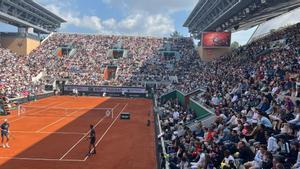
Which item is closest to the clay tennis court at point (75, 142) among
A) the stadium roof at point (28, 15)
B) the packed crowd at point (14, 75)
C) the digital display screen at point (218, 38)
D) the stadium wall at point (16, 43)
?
the packed crowd at point (14, 75)

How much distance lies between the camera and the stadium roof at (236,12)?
36.9 metres

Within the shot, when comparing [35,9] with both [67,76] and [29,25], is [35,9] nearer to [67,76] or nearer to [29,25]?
[29,25]

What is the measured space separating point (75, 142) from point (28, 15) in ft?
197

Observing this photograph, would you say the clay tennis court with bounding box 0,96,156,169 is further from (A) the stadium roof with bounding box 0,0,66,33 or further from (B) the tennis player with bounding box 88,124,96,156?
(A) the stadium roof with bounding box 0,0,66,33

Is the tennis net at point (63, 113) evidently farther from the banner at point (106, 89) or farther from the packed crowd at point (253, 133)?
the banner at point (106, 89)

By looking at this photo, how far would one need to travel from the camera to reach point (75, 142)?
24047 mm

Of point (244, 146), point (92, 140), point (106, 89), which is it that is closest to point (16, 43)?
point (106, 89)

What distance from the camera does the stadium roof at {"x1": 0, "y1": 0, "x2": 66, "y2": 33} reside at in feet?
214

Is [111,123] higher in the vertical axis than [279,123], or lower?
lower

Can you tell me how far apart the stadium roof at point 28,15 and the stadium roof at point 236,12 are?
33854mm

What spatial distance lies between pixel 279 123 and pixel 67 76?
57.8m

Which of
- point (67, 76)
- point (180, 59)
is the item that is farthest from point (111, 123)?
point (180, 59)

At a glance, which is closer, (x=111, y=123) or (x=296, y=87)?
(x=296, y=87)

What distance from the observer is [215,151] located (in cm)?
1302
